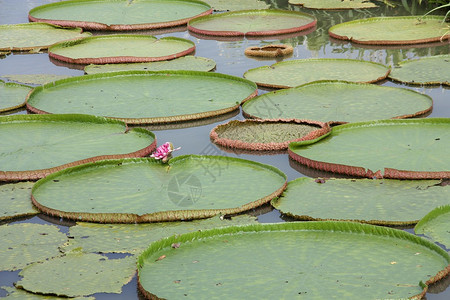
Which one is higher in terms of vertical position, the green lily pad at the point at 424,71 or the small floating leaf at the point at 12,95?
the green lily pad at the point at 424,71

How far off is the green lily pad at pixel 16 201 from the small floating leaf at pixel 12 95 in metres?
1.45

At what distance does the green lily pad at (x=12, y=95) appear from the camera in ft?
17.8

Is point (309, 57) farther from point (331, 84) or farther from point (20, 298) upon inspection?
point (20, 298)

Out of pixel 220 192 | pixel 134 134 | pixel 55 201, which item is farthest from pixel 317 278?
pixel 134 134

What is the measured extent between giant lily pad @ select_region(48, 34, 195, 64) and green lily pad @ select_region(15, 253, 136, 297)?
11.3 feet

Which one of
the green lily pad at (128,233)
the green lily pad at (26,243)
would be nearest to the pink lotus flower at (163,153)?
the green lily pad at (128,233)

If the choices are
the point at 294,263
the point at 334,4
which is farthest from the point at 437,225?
the point at 334,4

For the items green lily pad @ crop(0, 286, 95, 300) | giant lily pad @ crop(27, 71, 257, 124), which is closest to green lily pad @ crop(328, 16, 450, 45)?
giant lily pad @ crop(27, 71, 257, 124)

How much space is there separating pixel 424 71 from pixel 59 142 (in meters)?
3.01

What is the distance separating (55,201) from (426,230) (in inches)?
72.9

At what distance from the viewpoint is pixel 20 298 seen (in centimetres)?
299

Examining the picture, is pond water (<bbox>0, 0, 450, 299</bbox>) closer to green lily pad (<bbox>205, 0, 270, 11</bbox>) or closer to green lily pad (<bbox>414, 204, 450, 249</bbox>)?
green lily pad (<bbox>205, 0, 270, 11</bbox>)

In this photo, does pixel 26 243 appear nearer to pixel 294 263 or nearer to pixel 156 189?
pixel 156 189

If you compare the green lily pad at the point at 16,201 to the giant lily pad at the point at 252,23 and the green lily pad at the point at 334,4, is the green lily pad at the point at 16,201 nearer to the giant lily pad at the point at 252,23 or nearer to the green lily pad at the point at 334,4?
the giant lily pad at the point at 252,23
